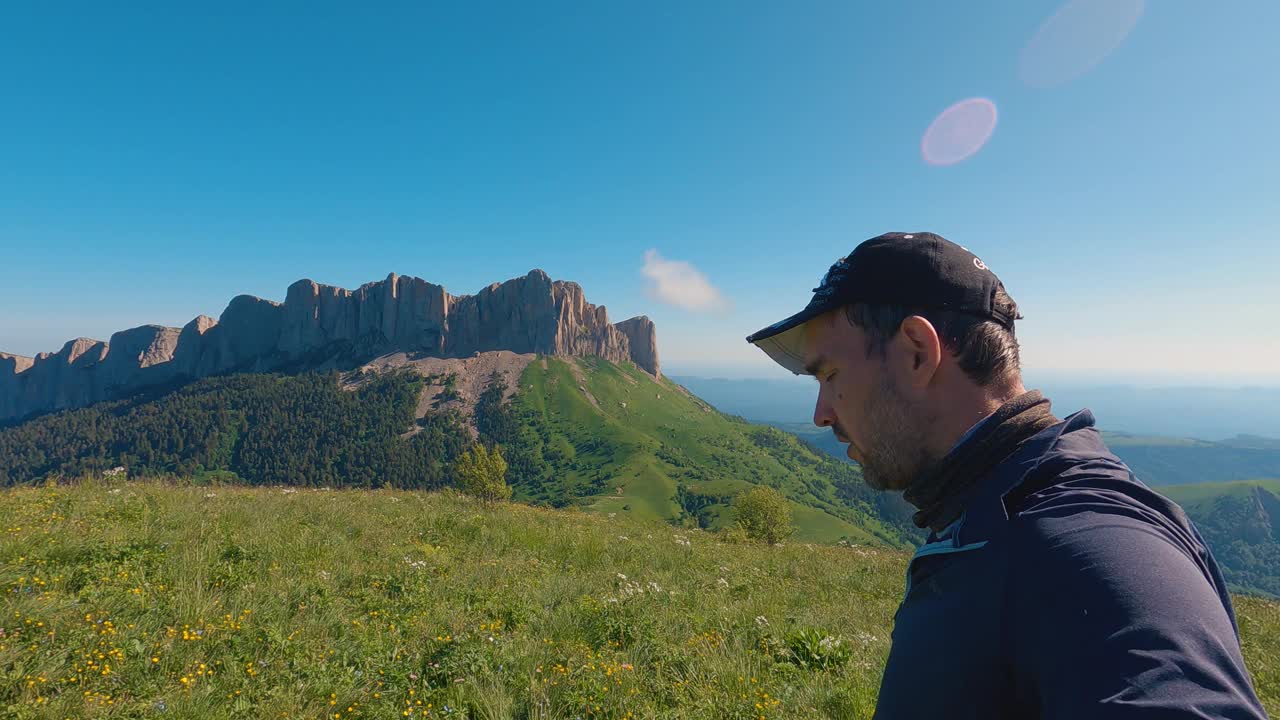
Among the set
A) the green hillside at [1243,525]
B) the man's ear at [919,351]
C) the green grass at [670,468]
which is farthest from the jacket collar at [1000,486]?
the green hillside at [1243,525]

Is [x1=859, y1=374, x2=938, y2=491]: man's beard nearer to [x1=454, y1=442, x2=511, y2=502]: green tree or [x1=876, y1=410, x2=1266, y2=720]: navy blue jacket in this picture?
[x1=876, y1=410, x2=1266, y2=720]: navy blue jacket

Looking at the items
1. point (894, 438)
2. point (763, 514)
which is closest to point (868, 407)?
point (894, 438)

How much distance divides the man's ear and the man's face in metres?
0.05

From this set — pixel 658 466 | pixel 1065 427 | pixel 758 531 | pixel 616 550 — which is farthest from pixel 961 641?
pixel 658 466

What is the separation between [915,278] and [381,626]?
256 inches

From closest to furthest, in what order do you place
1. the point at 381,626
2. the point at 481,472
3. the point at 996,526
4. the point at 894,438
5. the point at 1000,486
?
the point at 996,526
the point at 1000,486
the point at 894,438
the point at 381,626
the point at 481,472

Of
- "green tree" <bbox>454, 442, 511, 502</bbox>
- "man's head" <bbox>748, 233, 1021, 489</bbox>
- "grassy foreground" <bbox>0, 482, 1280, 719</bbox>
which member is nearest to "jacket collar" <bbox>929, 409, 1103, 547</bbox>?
"man's head" <bbox>748, 233, 1021, 489</bbox>

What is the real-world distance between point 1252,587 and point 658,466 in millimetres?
162235

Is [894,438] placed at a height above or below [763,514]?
above

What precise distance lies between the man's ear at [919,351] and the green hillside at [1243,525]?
207 meters

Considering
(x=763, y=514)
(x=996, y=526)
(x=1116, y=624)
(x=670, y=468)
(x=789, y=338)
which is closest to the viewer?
(x=1116, y=624)

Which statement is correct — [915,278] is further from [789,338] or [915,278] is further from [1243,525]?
[1243,525]

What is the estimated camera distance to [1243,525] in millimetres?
160125

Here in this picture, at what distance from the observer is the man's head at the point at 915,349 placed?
81.1 inches
